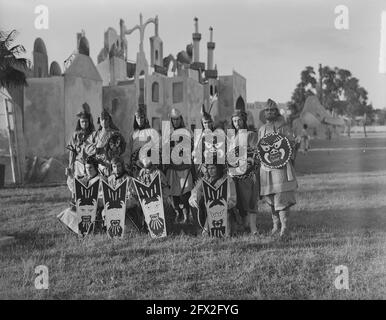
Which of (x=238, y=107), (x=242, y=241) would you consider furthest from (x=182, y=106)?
(x=242, y=241)

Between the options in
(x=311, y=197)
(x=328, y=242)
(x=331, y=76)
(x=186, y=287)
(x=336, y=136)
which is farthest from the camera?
(x=336, y=136)

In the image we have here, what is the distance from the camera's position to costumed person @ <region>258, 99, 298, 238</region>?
4457 mm

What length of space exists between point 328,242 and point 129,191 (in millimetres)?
2045

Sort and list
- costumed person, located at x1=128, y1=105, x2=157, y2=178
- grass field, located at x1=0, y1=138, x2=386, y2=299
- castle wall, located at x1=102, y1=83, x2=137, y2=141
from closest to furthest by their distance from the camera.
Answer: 1. grass field, located at x1=0, y1=138, x2=386, y2=299
2. costumed person, located at x1=128, y1=105, x2=157, y2=178
3. castle wall, located at x1=102, y1=83, x2=137, y2=141

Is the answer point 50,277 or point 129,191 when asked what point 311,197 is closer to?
point 129,191

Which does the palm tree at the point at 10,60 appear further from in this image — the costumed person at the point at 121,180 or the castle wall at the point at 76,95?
the costumed person at the point at 121,180

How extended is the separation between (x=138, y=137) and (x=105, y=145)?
1.22ft

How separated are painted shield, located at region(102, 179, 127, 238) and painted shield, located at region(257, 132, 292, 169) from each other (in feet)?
4.57

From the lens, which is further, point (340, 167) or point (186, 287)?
point (340, 167)

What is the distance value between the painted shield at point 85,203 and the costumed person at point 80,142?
1.21 ft

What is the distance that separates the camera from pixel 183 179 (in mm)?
4910

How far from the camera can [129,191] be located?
468cm

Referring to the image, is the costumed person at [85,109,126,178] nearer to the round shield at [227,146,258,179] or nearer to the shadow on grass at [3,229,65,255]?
the shadow on grass at [3,229,65,255]

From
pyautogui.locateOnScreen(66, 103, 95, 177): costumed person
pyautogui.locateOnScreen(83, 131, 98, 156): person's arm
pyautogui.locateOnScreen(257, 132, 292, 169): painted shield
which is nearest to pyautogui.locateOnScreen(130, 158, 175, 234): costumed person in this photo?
pyautogui.locateOnScreen(83, 131, 98, 156): person's arm
